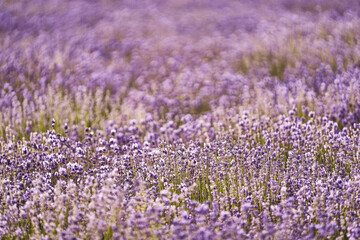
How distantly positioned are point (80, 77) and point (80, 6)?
6.48 m

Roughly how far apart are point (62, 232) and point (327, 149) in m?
2.93

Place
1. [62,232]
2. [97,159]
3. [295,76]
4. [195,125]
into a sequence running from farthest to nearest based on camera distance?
1. [295,76]
2. [195,125]
3. [97,159]
4. [62,232]

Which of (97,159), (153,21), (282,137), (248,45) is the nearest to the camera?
(97,159)

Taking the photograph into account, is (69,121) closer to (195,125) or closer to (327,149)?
(195,125)

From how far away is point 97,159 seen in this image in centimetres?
371

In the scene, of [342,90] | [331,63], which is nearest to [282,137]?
[342,90]

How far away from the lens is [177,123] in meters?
5.58

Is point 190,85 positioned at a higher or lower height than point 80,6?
lower

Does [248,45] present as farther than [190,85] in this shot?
Yes

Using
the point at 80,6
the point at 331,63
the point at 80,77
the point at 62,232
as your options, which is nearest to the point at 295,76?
the point at 331,63

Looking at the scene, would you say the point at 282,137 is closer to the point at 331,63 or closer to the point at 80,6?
the point at 331,63

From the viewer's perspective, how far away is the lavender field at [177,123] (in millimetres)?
2795

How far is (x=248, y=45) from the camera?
8.53 meters

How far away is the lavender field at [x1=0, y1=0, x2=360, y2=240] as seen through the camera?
2.79m
